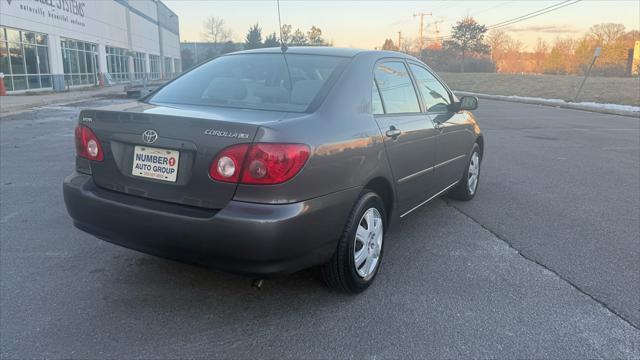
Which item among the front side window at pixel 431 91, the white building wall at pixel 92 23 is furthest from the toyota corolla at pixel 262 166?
the white building wall at pixel 92 23

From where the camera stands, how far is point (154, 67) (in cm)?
5853

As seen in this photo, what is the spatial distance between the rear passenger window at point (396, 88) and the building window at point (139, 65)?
47.5 metres

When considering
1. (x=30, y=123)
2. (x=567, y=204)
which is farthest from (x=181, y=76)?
(x=30, y=123)

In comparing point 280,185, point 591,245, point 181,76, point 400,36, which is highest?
point 400,36

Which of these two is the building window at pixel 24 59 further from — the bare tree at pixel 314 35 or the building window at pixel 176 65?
the bare tree at pixel 314 35

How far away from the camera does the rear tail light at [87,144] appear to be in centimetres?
303

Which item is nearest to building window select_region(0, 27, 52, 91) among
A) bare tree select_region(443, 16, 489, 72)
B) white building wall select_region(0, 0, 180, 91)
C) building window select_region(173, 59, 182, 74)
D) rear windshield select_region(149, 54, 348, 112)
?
white building wall select_region(0, 0, 180, 91)

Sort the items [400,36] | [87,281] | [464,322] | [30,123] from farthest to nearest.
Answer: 1. [400,36]
2. [30,123]
3. [87,281]
4. [464,322]

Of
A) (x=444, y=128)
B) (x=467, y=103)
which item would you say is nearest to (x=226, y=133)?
(x=444, y=128)

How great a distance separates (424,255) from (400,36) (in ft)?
367

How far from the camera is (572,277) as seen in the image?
3.56 meters

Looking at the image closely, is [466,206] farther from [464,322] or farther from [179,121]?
[179,121]

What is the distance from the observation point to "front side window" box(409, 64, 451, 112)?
171 inches

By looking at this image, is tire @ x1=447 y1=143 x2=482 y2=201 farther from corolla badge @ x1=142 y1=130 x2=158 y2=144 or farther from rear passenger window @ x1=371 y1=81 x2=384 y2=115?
corolla badge @ x1=142 y1=130 x2=158 y2=144
